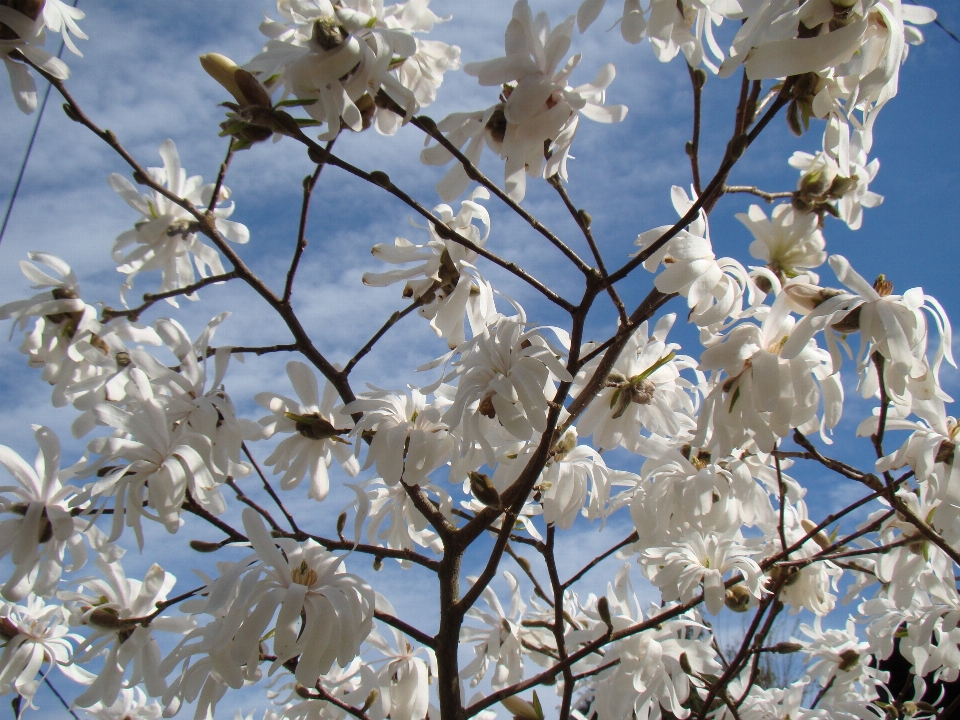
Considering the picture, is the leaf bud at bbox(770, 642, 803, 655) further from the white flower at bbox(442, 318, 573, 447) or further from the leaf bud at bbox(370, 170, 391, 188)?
the leaf bud at bbox(370, 170, 391, 188)

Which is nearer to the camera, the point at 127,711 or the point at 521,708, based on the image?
the point at 521,708

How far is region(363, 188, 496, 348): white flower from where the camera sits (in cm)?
109

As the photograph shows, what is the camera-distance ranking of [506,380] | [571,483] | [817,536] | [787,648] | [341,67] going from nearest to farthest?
[341,67]
[506,380]
[571,483]
[787,648]
[817,536]

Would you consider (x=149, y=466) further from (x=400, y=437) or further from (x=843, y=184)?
(x=843, y=184)

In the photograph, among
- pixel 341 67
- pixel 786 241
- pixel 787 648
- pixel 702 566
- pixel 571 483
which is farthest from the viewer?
pixel 787 648

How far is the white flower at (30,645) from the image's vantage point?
125 centimetres

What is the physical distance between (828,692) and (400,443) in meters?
1.38

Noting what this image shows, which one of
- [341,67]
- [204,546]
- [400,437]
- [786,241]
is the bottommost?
[204,546]

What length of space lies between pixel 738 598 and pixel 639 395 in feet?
1.40

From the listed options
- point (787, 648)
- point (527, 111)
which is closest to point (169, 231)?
point (527, 111)

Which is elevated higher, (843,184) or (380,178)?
(843,184)

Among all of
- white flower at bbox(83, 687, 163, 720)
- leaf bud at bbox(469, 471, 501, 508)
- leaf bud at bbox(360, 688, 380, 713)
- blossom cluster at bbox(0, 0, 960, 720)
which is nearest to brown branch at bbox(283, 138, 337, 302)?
blossom cluster at bbox(0, 0, 960, 720)

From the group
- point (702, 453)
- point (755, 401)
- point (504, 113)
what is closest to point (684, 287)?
point (755, 401)

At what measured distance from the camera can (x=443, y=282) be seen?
1.10 m
